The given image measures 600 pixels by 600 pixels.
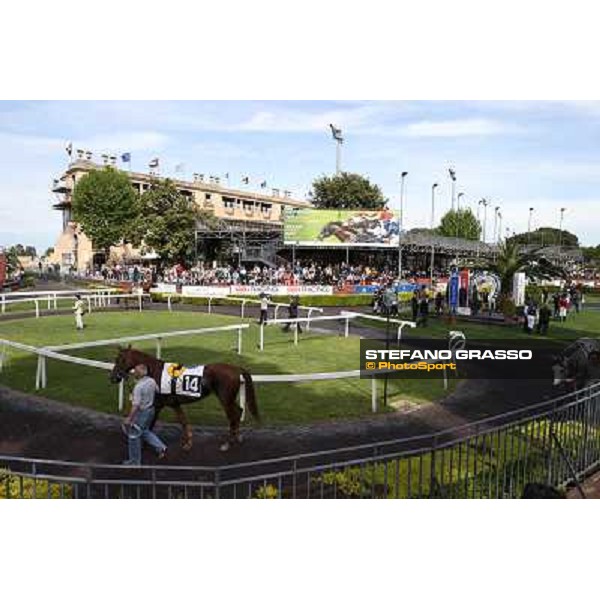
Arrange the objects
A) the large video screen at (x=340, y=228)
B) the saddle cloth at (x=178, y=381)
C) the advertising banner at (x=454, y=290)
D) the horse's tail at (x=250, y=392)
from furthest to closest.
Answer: the large video screen at (x=340, y=228) < the advertising banner at (x=454, y=290) < the horse's tail at (x=250, y=392) < the saddle cloth at (x=178, y=381)

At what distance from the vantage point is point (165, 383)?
769cm

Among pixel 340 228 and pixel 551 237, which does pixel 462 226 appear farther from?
pixel 551 237

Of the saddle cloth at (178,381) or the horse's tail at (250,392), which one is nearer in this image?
the saddle cloth at (178,381)

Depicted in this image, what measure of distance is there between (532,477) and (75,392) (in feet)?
Result: 25.4

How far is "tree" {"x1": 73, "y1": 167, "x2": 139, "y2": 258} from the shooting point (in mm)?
41094

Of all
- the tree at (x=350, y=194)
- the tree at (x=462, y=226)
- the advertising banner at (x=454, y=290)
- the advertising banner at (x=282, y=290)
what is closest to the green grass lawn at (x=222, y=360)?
the advertising banner at (x=454, y=290)

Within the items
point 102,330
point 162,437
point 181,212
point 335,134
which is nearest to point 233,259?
point 181,212

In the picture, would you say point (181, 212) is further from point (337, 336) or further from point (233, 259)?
point (337, 336)

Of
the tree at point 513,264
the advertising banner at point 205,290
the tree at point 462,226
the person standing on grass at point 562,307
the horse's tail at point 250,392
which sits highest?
the tree at point 462,226

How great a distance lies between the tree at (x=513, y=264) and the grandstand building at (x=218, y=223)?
16.1 m

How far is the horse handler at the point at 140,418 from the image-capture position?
7.16m

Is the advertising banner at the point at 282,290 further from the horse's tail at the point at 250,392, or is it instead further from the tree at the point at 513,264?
the horse's tail at the point at 250,392

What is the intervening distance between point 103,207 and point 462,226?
33.3 metres

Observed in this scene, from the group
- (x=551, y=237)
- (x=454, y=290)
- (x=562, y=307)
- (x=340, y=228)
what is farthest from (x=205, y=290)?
(x=551, y=237)
